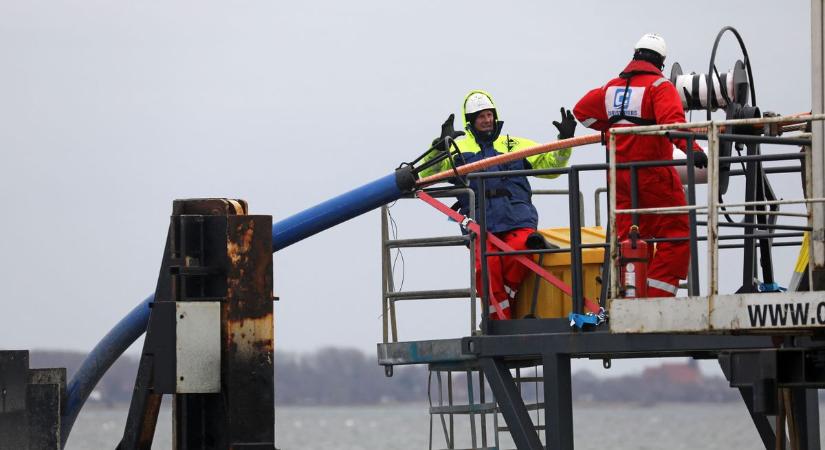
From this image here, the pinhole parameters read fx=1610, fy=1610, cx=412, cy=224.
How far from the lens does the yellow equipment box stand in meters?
13.0

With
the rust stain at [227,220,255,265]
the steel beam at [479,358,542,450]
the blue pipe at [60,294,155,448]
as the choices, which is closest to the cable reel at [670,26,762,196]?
the steel beam at [479,358,542,450]

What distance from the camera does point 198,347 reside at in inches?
391

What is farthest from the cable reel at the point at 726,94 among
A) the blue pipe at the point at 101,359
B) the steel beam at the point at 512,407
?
the blue pipe at the point at 101,359

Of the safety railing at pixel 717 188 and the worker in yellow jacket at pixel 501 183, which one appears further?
the worker in yellow jacket at pixel 501 183

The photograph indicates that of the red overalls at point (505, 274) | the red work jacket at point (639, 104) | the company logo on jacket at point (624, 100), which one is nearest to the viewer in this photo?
the red work jacket at point (639, 104)

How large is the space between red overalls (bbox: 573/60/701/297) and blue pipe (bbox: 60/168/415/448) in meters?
2.17

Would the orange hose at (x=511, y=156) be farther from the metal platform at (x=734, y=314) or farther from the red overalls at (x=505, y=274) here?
the metal platform at (x=734, y=314)

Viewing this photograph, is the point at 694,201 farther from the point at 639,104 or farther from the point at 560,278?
the point at 560,278

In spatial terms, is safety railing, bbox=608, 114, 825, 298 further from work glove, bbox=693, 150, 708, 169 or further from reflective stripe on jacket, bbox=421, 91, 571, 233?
reflective stripe on jacket, bbox=421, 91, 571, 233

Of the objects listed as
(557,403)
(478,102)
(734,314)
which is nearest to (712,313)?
(734,314)

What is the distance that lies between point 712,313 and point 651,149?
303 cm

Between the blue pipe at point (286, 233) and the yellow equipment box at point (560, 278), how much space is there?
Answer: 1.32 meters

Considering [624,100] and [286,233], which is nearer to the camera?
[624,100]

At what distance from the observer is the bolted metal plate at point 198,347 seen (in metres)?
9.92
